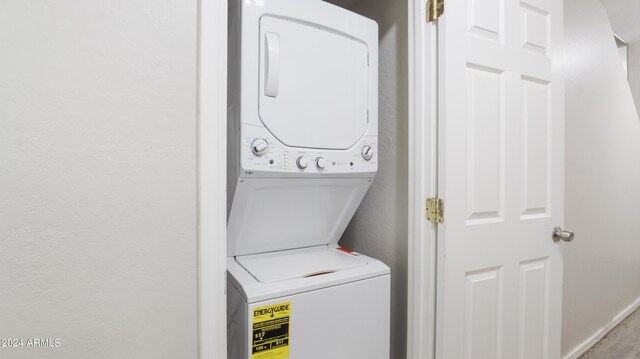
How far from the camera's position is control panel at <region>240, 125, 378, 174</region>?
105cm

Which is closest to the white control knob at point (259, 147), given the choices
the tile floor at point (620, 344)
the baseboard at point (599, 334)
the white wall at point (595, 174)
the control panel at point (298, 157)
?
the control panel at point (298, 157)

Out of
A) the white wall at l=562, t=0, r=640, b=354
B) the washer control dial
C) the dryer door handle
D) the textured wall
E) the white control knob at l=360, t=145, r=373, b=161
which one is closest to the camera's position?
the dryer door handle

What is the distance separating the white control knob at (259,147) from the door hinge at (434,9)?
0.86m

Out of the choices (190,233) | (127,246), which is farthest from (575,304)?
(127,246)

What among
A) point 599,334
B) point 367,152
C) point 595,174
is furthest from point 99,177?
point 599,334

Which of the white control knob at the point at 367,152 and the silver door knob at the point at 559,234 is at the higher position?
the white control knob at the point at 367,152

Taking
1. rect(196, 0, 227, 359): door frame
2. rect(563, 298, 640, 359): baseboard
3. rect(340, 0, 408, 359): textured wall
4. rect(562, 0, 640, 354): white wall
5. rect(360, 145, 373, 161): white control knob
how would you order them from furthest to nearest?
rect(563, 298, 640, 359): baseboard < rect(562, 0, 640, 354): white wall < rect(340, 0, 408, 359): textured wall < rect(360, 145, 373, 161): white control knob < rect(196, 0, 227, 359): door frame

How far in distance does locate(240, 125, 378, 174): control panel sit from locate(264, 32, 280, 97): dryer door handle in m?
0.15

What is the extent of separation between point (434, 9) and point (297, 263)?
1185 millimetres

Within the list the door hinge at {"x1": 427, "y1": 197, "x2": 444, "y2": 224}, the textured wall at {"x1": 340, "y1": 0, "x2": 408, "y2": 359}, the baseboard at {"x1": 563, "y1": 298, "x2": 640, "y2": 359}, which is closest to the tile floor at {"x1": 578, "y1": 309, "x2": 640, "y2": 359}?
the baseboard at {"x1": 563, "y1": 298, "x2": 640, "y2": 359}

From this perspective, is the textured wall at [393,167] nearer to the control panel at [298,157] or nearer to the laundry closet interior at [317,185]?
the laundry closet interior at [317,185]

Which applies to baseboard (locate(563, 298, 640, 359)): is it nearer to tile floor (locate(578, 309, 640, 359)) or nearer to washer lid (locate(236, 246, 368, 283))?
tile floor (locate(578, 309, 640, 359))

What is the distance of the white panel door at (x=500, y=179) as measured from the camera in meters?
1.22

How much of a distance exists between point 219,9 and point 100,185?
0.54 metres
